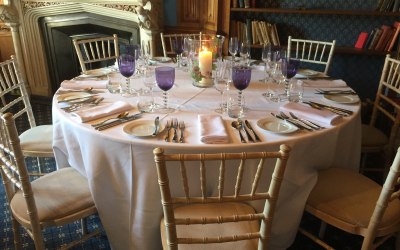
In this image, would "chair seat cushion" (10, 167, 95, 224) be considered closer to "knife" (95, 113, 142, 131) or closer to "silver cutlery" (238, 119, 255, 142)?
"knife" (95, 113, 142, 131)

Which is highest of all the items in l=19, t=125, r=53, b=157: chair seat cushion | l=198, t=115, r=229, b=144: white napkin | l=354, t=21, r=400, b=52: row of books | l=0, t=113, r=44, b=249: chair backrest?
l=354, t=21, r=400, b=52: row of books

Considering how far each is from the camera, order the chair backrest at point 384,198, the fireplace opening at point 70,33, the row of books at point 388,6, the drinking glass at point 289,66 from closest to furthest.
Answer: the chair backrest at point 384,198, the drinking glass at point 289,66, the row of books at point 388,6, the fireplace opening at point 70,33

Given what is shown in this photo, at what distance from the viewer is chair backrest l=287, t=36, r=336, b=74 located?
2592mm

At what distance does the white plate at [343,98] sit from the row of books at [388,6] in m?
1.70

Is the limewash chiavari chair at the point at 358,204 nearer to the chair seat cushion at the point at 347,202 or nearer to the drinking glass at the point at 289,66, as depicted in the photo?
the chair seat cushion at the point at 347,202

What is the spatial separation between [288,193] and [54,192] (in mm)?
980

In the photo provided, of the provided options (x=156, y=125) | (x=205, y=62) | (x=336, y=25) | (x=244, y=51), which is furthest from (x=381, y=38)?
(x=156, y=125)

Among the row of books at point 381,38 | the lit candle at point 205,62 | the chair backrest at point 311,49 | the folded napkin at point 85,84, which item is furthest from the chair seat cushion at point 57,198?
the row of books at point 381,38

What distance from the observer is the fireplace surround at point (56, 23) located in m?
3.24

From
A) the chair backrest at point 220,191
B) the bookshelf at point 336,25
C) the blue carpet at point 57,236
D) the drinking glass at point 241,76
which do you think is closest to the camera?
the chair backrest at point 220,191

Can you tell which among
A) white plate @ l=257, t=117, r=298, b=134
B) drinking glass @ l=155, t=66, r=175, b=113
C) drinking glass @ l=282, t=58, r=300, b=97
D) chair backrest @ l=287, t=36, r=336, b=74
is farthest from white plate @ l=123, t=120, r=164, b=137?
chair backrest @ l=287, t=36, r=336, b=74

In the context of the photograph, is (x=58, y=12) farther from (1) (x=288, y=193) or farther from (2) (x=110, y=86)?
(1) (x=288, y=193)

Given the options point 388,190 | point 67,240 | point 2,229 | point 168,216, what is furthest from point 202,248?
point 2,229

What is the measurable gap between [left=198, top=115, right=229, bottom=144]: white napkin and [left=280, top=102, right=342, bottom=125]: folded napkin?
14.3 inches
